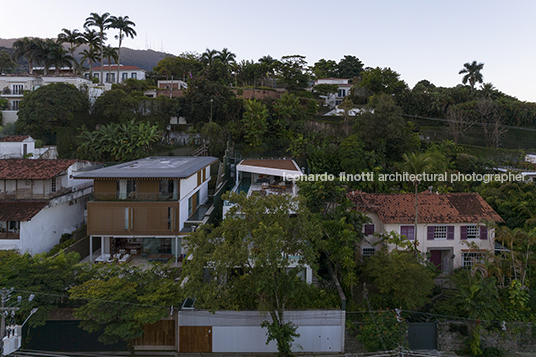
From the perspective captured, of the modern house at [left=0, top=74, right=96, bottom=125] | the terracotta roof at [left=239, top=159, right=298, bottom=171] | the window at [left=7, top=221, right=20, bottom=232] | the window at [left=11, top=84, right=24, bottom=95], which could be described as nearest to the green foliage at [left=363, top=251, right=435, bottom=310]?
the terracotta roof at [left=239, top=159, right=298, bottom=171]

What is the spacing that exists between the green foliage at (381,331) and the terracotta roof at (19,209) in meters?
18.8

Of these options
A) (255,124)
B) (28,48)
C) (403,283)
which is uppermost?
(28,48)

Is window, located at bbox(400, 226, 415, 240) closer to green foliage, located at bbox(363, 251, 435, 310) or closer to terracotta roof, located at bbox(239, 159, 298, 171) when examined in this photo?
green foliage, located at bbox(363, 251, 435, 310)

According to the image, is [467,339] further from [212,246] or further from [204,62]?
[204,62]

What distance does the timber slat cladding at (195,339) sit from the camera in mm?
15258

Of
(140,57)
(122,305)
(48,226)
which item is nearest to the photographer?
(122,305)

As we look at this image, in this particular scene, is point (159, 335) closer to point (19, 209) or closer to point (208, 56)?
point (19, 209)

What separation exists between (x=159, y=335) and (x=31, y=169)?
1427 cm

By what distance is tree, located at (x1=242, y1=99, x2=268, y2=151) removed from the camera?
35.1 m

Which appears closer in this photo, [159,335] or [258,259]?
[258,259]

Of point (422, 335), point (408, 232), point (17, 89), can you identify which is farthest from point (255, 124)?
point (17, 89)

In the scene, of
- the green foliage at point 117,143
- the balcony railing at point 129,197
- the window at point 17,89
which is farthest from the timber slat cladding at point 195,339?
the window at point 17,89

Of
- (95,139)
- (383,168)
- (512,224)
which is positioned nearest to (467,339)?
(512,224)

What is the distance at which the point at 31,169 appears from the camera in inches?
860
